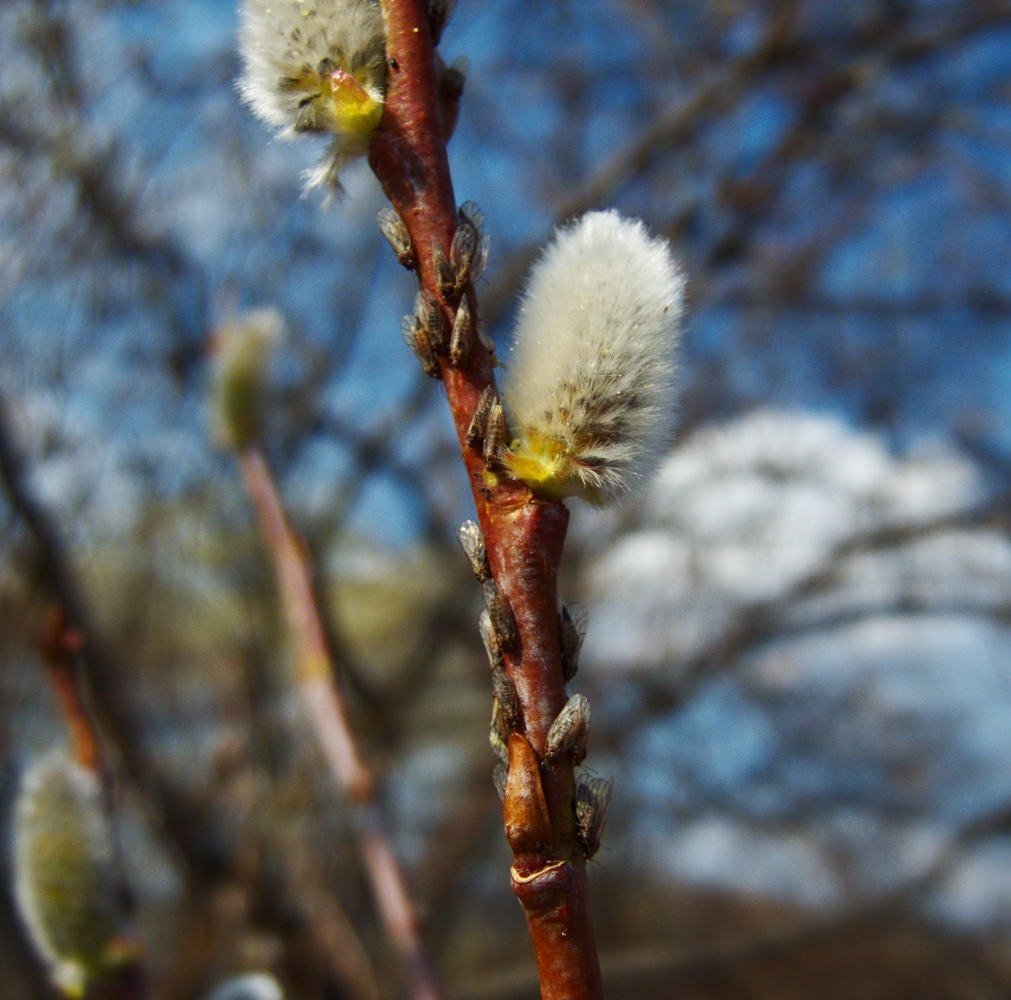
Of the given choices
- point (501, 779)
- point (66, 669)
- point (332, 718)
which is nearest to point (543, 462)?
point (501, 779)

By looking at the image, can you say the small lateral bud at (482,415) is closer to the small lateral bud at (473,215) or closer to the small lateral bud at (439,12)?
the small lateral bud at (473,215)

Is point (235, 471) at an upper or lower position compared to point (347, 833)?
upper

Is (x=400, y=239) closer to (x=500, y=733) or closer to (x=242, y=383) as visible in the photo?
(x=500, y=733)

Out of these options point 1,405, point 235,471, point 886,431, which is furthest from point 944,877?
point 1,405

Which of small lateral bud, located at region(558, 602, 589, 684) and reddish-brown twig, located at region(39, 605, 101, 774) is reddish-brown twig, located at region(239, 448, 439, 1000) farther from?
small lateral bud, located at region(558, 602, 589, 684)

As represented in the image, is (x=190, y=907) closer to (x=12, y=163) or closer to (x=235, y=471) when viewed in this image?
(x=235, y=471)

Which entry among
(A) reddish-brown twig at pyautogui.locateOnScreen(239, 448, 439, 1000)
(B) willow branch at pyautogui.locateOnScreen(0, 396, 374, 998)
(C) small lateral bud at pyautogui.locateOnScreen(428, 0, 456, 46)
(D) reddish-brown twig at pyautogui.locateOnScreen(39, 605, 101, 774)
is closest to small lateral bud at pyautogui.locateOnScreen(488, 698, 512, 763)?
(C) small lateral bud at pyautogui.locateOnScreen(428, 0, 456, 46)
